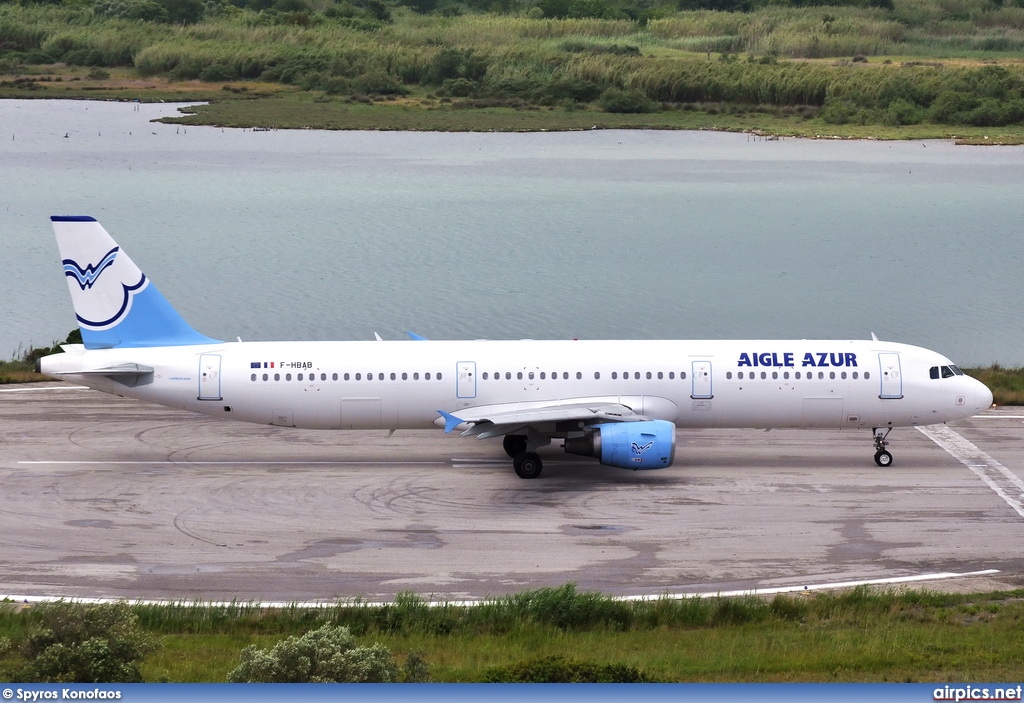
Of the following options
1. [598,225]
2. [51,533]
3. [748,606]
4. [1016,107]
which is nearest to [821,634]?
[748,606]

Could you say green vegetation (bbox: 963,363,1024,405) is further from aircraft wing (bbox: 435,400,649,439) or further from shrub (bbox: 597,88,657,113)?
shrub (bbox: 597,88,657,113)

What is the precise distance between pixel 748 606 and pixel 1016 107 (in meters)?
109

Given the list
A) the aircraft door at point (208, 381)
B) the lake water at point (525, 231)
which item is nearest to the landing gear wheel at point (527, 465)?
the aircraft door at point (208, 381)

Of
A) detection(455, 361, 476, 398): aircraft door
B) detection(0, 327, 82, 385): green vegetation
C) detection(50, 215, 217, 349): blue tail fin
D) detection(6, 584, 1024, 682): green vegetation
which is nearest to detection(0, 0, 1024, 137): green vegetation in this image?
detection(0, 327, 82, 385): green vegetation

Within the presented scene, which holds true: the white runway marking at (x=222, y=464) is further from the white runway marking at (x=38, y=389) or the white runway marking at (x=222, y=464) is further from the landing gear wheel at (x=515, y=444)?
the white runway marking at (x=38, y=389)

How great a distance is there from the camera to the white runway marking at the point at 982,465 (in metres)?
35.7

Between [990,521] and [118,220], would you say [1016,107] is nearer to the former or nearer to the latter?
[118,220]

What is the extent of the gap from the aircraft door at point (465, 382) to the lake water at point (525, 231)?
25785 millimetres

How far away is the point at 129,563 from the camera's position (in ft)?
96.9

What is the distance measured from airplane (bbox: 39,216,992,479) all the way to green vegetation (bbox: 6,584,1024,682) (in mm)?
11504

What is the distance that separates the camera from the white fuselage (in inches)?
1494

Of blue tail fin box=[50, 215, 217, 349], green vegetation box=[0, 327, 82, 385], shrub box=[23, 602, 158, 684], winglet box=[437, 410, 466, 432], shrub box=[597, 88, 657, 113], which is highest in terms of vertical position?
shrub box=[597, 88, 657, 113]

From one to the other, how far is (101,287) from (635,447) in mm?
15882

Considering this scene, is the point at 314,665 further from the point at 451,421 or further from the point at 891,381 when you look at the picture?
Answer: the point at 891,381
